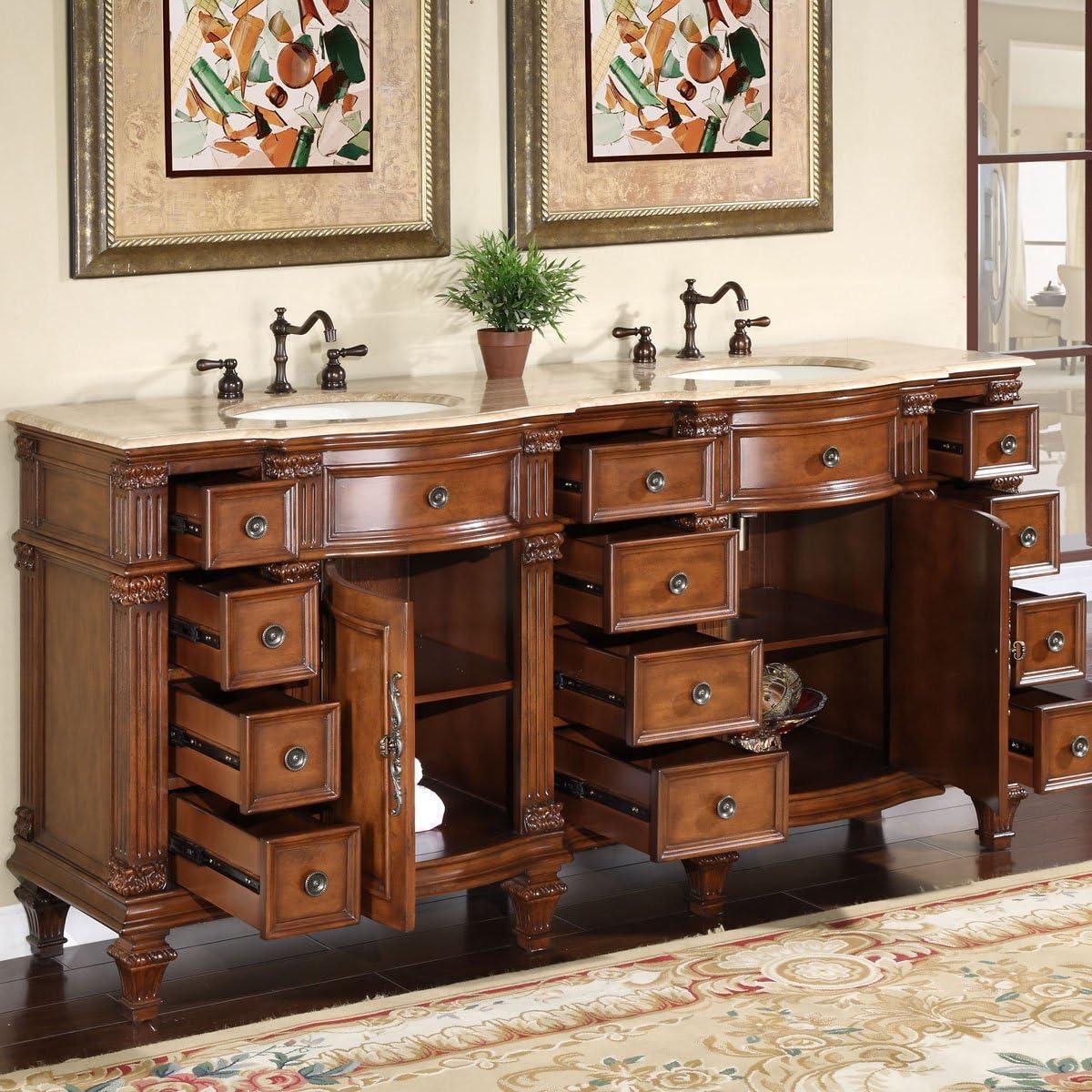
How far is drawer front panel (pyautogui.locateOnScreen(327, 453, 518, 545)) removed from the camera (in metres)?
3.09

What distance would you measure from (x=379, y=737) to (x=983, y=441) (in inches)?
56.4

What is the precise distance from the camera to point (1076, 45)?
5.59 metres

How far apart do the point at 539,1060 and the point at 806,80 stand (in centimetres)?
217

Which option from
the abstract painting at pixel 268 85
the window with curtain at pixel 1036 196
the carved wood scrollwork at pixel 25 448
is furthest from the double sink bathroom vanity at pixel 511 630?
the window with curtain at pixel 1036 196

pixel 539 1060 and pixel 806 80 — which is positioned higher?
pixel 806 80

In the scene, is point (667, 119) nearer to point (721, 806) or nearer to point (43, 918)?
point (721, 806)

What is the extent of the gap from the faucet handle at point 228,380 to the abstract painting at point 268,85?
357 mm

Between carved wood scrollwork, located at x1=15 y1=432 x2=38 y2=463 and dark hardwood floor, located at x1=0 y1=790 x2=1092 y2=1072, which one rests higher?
carved wood scrollwork, located at x1=15 y1=432 x2=38 y2=463

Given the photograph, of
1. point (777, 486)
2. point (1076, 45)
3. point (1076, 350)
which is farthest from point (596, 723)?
point (1076, 45)

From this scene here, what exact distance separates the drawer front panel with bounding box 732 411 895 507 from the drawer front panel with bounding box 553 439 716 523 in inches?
3.9

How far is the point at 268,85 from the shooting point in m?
3.47

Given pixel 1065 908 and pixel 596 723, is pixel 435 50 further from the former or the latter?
pixel 1065 908

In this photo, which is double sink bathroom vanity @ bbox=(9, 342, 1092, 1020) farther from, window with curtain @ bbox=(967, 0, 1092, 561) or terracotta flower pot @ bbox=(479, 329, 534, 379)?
window with curtain @ bbox=(967, 0, 1092, 561)

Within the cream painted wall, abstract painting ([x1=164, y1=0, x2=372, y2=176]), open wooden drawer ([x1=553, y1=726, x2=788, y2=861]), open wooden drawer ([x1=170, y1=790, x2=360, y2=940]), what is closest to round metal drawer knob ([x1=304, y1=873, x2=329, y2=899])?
open wooden drawer ([x1=170, y1=790, x2=360, y2=940])
